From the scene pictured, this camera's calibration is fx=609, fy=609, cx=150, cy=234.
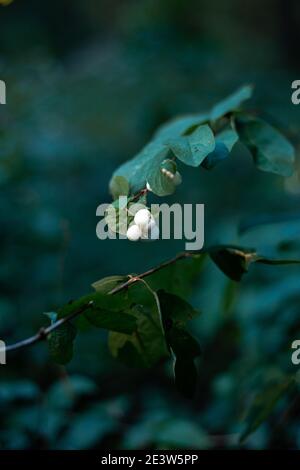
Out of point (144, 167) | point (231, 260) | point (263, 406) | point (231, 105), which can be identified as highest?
point (231, 105)

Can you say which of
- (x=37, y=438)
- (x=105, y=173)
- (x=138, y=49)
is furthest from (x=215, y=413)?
(x=138, y=49)

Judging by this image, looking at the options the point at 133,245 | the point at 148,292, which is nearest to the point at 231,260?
the point at 148,292

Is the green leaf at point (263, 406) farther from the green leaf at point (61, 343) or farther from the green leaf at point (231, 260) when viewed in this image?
the green leaf at point (61, 343)

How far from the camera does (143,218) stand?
0.64 metres

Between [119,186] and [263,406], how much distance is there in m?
0.46

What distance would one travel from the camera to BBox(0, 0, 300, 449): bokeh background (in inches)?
48.0

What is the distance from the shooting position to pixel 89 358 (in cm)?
170

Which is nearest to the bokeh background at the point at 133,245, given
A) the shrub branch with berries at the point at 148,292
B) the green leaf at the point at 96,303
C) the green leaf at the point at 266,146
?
the green leaf at the point at 266,146

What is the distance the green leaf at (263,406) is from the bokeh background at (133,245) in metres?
0.10

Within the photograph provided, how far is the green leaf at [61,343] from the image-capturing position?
0.67 meters

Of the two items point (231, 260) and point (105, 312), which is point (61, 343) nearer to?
point (105, 312)

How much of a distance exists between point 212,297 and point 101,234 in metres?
0.97

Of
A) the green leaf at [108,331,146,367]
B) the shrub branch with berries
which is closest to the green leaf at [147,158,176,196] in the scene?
the shrub branch with berries
